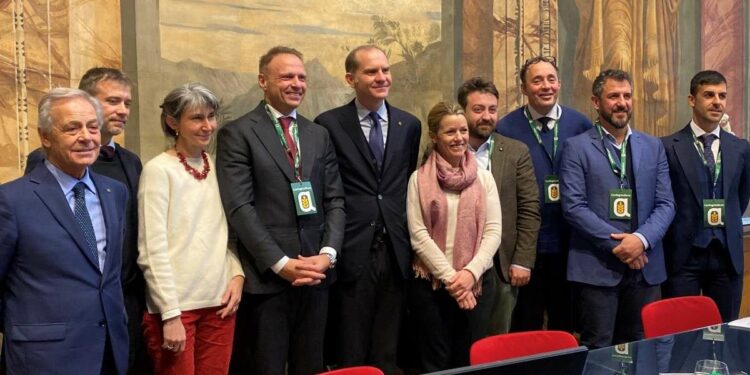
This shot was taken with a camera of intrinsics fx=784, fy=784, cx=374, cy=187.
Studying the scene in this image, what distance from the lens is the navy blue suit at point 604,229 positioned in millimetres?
4102

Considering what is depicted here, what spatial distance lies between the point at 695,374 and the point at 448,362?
5.11ft

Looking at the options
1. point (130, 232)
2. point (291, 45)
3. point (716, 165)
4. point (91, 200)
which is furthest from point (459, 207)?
point (91, 200)

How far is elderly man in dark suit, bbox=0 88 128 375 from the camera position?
2.59 metres

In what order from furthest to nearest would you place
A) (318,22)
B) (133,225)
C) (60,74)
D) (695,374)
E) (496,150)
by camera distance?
(318,22), (496,150), (60,74), (133,225), (695,374)

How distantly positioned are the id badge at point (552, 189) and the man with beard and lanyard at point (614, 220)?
0.13 metres

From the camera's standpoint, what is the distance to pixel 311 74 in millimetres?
4691

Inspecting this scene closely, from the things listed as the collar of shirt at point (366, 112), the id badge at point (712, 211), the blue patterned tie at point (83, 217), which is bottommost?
the id badge at point (712, 211)

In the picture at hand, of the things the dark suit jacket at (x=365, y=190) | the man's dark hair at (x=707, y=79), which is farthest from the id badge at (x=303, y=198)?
the man's dark hair at (x=707, y=79)

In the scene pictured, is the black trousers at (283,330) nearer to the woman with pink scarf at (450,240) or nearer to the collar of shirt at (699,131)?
the woman with pink scarf at (450,240)

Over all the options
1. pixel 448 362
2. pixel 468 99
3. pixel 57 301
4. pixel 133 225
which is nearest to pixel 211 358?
pixel 133 225

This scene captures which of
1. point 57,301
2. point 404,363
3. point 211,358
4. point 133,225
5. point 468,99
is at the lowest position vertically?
point 404,363

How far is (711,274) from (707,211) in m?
0.39

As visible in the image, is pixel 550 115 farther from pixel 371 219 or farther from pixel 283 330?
pixel 283 330

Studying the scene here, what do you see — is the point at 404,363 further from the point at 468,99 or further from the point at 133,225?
the point at 133,225
